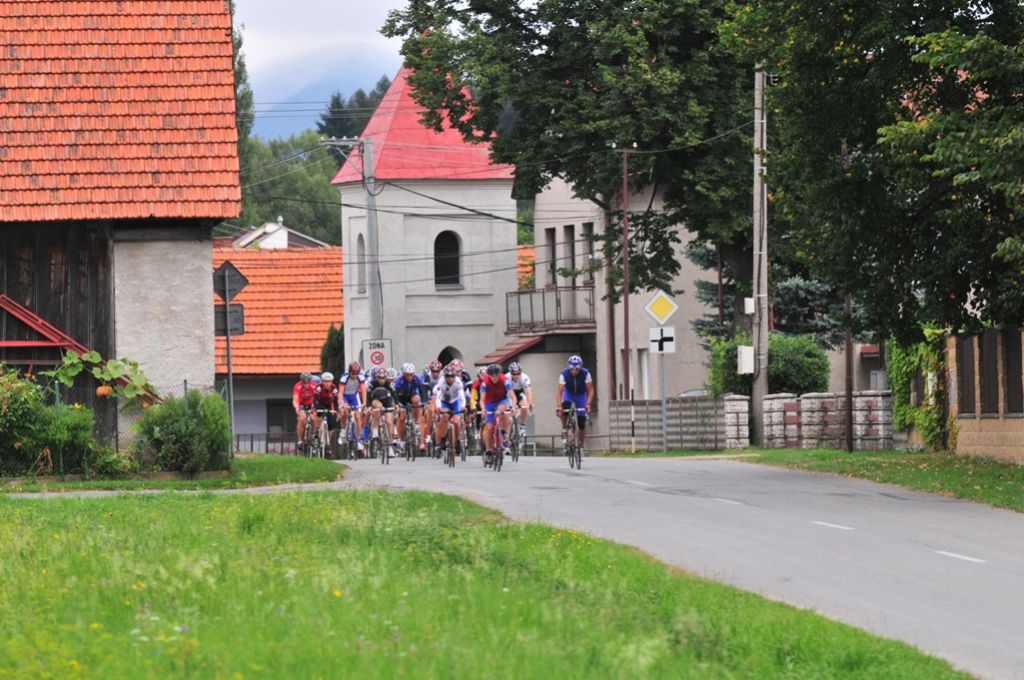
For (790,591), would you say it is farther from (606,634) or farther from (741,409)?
(741,409)

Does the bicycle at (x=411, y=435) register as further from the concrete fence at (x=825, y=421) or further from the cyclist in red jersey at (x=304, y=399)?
the concrete fence at (x=825, y=421)

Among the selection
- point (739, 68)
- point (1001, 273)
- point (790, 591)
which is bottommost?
point (790, 591)

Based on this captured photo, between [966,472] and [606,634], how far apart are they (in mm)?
18825

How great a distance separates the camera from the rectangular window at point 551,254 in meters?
66.1

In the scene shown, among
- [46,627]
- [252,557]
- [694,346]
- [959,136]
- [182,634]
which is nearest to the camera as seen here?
[182,634]

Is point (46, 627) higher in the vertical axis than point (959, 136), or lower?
lower

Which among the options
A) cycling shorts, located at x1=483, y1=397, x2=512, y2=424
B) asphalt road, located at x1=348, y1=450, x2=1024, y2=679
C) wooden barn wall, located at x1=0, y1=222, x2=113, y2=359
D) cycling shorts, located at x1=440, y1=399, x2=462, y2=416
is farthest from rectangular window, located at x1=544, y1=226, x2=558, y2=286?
asphalt road, located at x1=348, y1=450, x2=1024, y2=679

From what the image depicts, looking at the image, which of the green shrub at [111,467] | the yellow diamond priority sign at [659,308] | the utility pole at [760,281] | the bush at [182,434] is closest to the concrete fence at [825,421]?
the utility pole at [760,281]

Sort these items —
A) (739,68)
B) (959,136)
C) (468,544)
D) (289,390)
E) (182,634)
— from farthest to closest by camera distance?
(289,390), (739,68), (959,136), (468,544), (182,634)

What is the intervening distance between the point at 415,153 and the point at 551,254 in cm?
606

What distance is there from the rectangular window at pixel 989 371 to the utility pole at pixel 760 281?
8.18 meters

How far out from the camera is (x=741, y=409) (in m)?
42.4

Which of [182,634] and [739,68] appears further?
[739,68]

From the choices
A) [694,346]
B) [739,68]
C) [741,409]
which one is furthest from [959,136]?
[694,346]
